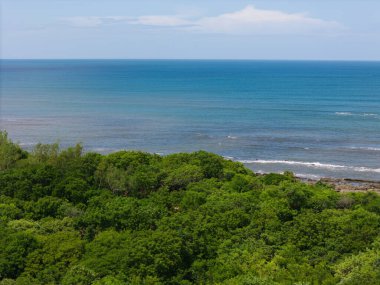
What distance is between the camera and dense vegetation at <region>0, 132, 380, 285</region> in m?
25.6

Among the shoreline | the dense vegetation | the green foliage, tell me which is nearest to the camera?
the dense vegetation

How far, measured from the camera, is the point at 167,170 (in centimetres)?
4316

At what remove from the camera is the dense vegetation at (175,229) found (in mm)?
25609

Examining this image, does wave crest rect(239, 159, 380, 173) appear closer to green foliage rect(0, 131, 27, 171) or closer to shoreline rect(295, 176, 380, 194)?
shoreline rect(295, 176, 380, 194)

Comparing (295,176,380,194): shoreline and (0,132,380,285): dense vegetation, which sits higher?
(0,132,380,285): dense vegetation

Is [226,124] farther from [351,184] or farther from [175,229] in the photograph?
[175,229]

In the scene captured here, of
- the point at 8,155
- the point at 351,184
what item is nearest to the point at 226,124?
the point at 351,184

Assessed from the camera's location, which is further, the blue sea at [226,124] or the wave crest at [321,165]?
the blue sea at [226,124]

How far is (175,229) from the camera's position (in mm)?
29703

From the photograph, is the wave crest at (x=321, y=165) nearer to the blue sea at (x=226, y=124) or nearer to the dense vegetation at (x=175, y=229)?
the blue sea at (x=226, y=124)

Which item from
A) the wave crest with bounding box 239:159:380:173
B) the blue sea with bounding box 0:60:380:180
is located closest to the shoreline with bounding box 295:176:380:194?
the blue sea with bounding box 0:60:380:180

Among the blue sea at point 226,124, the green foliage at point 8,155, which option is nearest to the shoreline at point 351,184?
the blue sea at point 226,124

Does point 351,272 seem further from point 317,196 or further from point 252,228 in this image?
point 317,196

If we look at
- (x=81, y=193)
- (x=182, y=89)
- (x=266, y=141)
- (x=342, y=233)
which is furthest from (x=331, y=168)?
(x=182, y=89)
